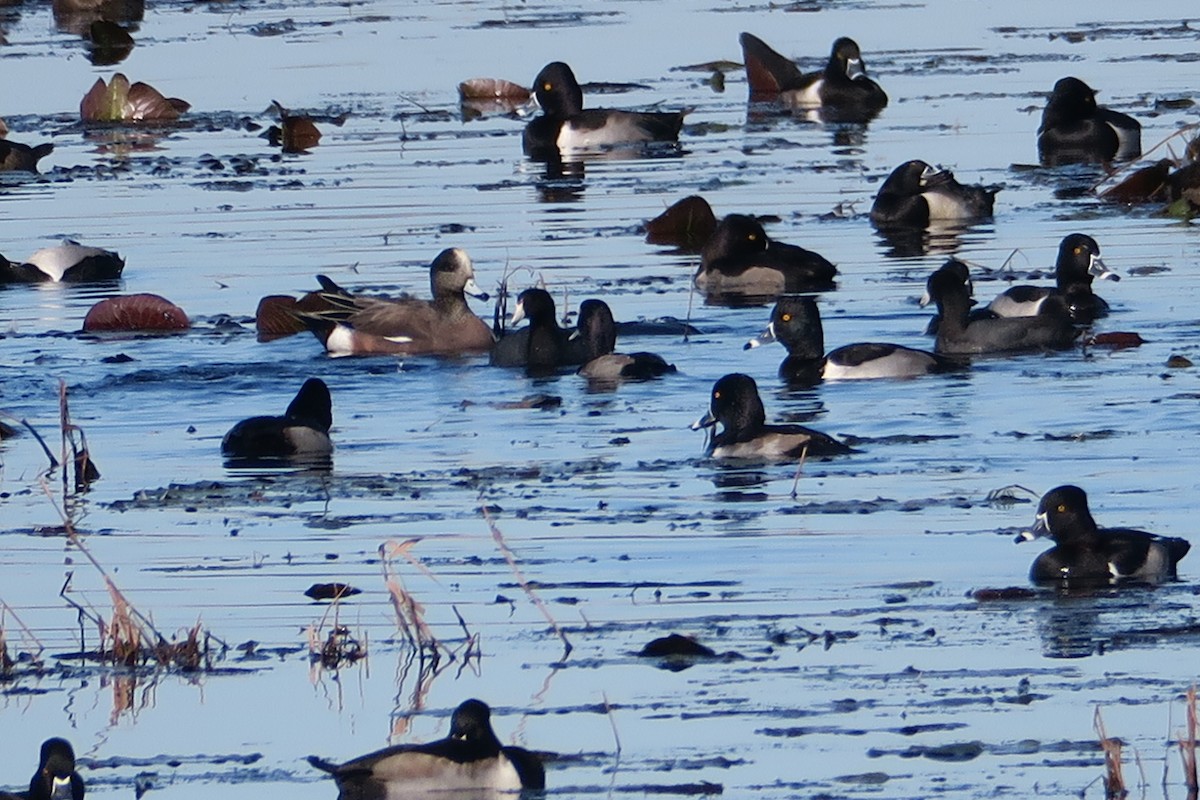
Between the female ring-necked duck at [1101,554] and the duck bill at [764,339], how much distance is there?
221 inches

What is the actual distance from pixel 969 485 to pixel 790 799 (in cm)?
497

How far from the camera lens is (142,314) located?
58.4ft

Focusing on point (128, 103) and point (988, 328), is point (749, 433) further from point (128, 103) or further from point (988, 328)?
point (128, 103)

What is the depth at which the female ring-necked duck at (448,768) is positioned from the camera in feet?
25.7

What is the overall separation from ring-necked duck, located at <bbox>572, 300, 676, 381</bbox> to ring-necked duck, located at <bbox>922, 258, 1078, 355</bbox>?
5.77ft

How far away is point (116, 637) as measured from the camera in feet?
31.0

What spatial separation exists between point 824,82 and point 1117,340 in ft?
45.0

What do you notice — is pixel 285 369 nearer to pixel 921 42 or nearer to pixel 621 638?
pixel 621 638

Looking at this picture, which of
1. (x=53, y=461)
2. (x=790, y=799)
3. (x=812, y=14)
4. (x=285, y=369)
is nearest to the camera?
(x=790, y=799)

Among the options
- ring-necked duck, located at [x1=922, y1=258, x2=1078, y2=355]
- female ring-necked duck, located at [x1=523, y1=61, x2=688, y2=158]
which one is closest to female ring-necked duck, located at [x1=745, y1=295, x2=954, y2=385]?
ring-necked duck, located at [x1=922, y1=258, x2=1078, y2=355]

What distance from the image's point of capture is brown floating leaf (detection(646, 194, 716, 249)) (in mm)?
21406

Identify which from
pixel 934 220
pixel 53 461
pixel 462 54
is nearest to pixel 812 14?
pixel 462 54

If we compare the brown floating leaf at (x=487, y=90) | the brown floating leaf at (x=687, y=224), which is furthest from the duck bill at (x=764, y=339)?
the brown floating leaf at (x=487, y=90)

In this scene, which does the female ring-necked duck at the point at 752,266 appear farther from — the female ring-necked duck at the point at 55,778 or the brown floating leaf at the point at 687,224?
the female ring-necked duck at the point at 55,778
